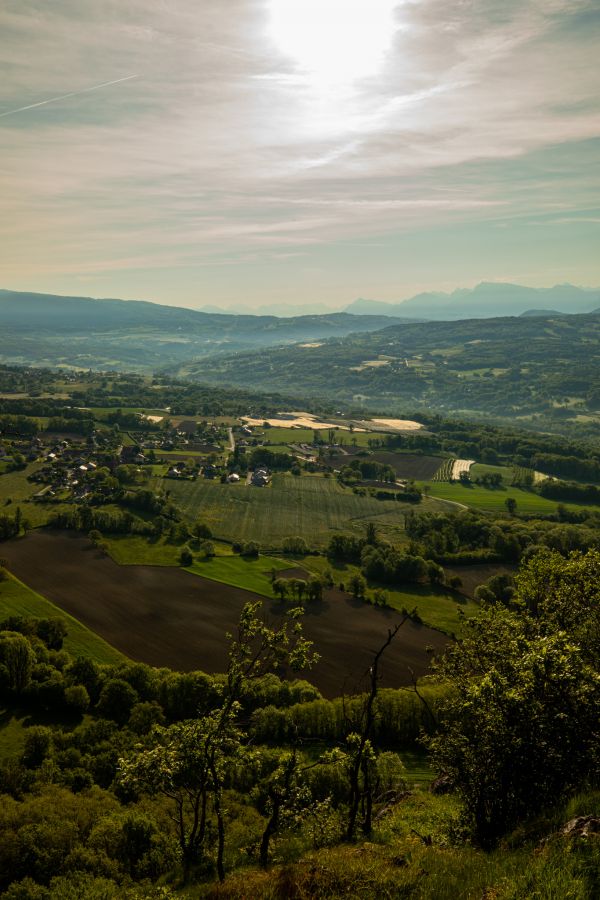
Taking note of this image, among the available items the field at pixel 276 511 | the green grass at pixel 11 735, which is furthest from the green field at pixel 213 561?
the green grass at pixel 11 735

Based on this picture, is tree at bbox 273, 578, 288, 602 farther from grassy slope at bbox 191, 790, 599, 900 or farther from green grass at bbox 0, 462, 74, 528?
grassy slope at bbox 191, 790, 599, 900

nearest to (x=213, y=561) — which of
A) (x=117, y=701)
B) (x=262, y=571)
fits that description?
(x=262, y=571)

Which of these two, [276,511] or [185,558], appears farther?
[276,511]

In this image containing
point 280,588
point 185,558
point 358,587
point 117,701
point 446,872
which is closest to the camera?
point 446,872

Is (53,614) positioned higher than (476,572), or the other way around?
(53,614)

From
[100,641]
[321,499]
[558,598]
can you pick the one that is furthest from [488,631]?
[321,499]

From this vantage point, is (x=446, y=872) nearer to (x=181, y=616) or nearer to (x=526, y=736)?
(x=526, y=736)
